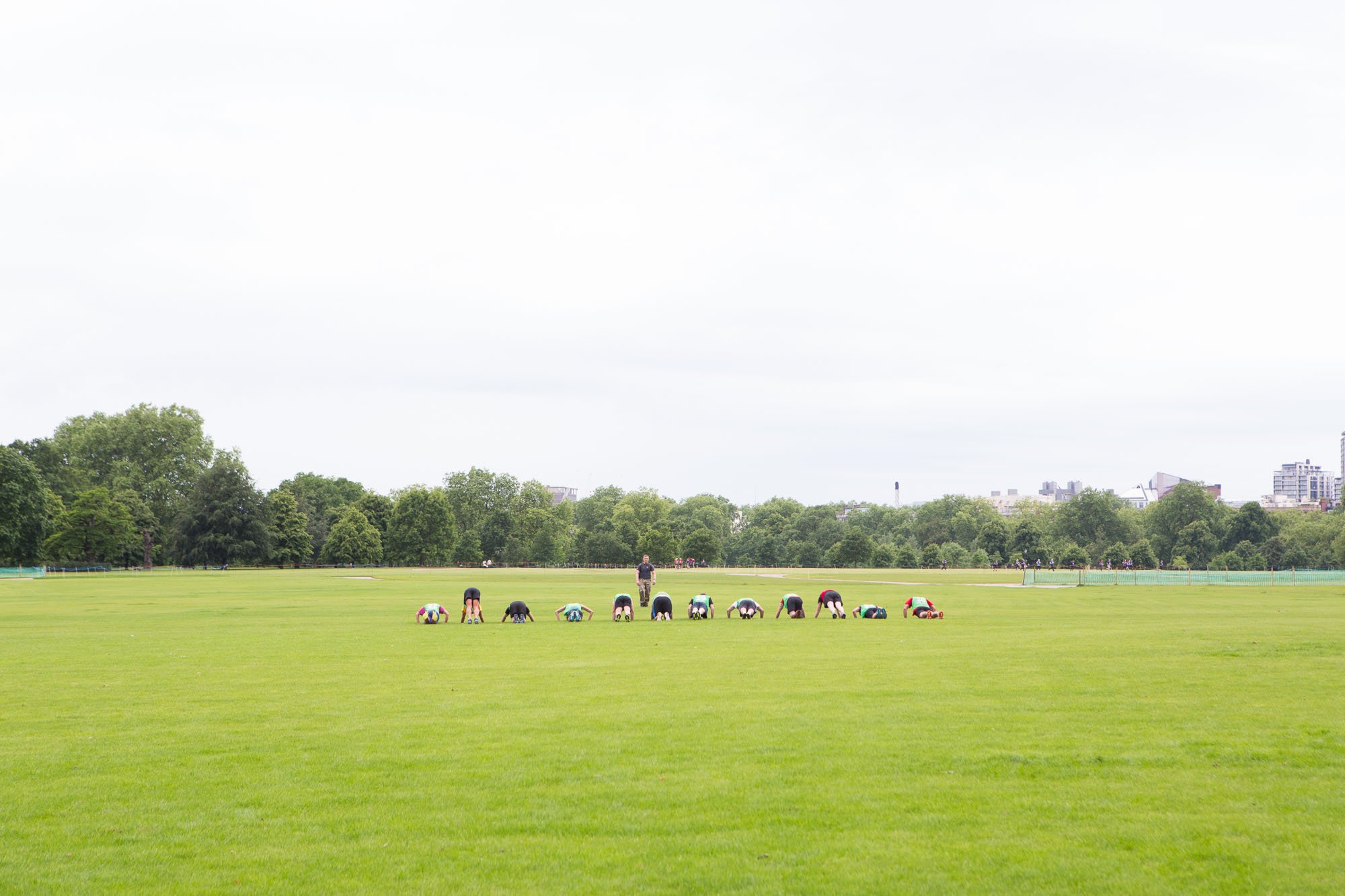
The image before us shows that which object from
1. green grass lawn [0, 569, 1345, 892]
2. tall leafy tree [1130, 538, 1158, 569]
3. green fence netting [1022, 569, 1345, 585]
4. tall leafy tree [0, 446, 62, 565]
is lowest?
tall leafy tree [1130, 538, 1158, 569]

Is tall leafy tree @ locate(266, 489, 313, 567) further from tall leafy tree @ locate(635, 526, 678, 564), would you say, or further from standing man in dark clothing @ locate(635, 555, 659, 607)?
standing man in dark clothing @ locate(635, 555, 659, 607)

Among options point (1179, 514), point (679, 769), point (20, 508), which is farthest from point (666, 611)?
point (1179, 514)

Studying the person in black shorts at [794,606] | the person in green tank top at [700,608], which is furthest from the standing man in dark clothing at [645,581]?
the person in black shorts at [794,606]

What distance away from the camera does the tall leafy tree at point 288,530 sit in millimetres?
136750

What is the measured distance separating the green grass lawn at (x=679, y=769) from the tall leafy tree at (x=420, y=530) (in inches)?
5035

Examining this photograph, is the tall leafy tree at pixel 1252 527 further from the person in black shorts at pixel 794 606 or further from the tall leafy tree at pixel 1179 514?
the person in black shorts at pixel 794 606

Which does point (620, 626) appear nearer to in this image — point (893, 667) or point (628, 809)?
point (893, 667)

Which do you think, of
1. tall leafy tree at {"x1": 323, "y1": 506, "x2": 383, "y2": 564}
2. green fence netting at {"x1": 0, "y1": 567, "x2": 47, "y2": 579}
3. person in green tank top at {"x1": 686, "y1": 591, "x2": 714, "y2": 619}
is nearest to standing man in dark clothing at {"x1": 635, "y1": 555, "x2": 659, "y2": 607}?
person in green tank top at {"x1": 686, "y1": 591, "x2": 714, "y2": 619}

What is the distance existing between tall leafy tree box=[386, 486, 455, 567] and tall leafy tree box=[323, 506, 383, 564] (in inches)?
164

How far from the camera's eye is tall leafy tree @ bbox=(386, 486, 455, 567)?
5797 inches

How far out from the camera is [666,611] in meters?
33.1

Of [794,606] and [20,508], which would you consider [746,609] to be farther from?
[20,508]

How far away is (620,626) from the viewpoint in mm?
30016

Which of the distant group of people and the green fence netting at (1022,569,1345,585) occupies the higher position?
the distant group of people
